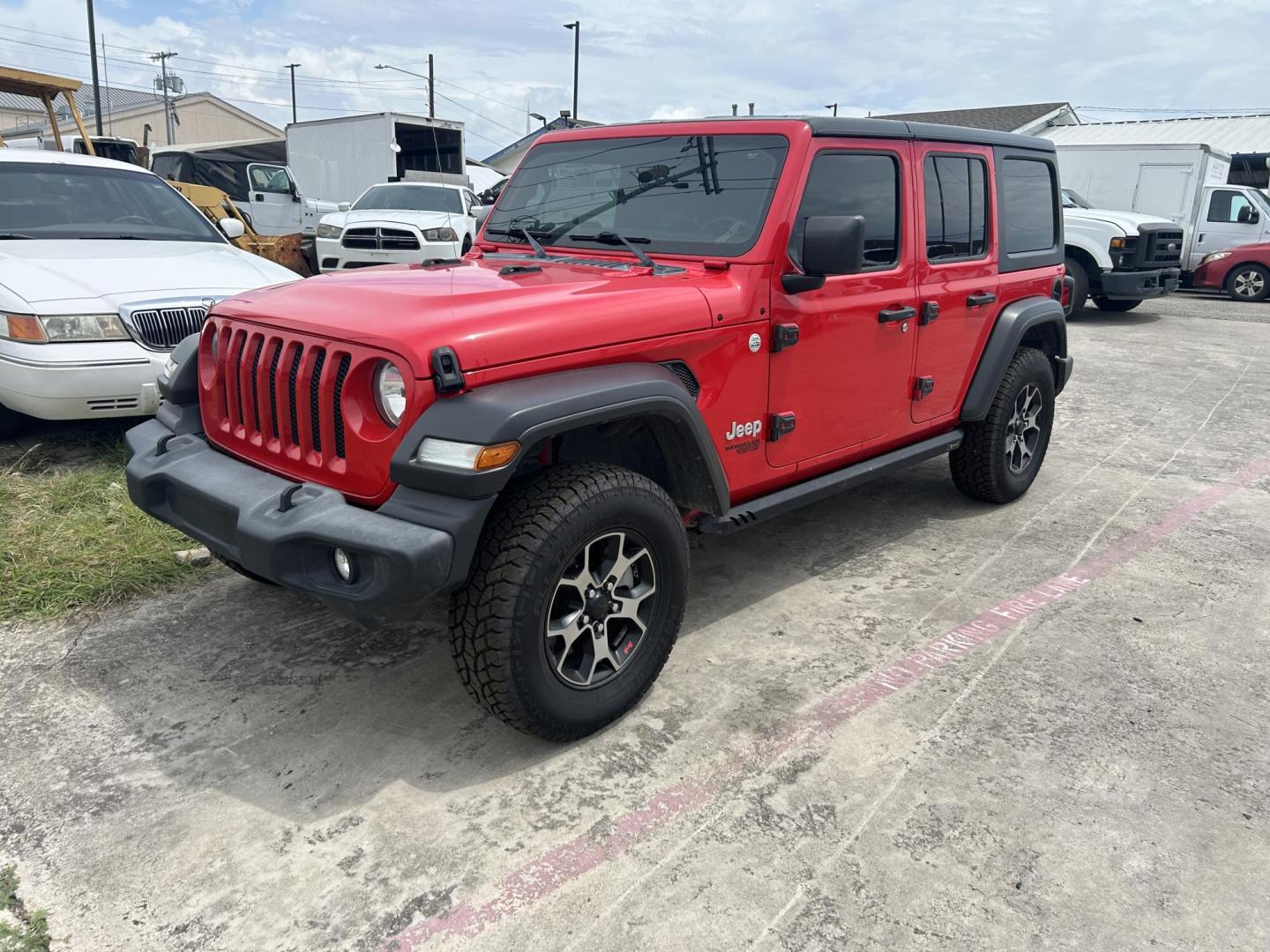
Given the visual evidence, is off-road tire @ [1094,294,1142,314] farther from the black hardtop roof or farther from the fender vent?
the fender vent

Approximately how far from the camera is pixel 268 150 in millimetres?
27906

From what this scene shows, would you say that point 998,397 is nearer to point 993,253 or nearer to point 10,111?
point 993,253

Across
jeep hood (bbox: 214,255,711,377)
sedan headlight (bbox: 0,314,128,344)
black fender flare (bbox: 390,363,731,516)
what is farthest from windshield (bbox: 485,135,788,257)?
sedan headlight (bbox: 0,314,128,344)

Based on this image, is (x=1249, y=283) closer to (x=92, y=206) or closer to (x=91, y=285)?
(x=92, y=206)

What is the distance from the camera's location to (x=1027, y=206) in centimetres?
488

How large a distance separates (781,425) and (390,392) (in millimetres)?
1500

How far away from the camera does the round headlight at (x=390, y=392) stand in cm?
258

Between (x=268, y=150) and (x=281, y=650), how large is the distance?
28279 mm

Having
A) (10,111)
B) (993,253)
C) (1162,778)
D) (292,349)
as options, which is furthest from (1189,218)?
(10,111)

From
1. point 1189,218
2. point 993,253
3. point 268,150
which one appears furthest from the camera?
point 268,150

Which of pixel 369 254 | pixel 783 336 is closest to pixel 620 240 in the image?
pixel 783 336

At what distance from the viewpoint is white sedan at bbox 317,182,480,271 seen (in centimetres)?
1177

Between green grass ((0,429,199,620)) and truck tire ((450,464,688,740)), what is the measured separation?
2020 millimetres

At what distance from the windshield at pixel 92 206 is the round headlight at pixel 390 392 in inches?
171
